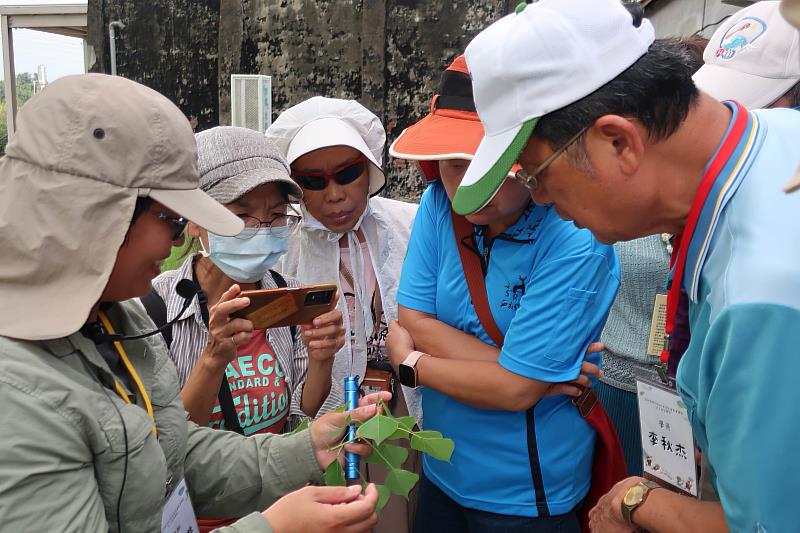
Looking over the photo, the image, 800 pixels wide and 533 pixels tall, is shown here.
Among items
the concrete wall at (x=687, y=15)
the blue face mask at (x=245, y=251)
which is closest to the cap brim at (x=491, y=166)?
the blue face mask at (x=245, y=251)

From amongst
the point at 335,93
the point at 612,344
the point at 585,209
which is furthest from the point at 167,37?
the point at 585,209

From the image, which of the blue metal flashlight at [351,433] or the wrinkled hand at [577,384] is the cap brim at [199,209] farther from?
the wrinkled hand at [577,384]

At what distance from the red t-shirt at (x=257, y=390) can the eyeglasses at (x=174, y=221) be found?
0.93 metres

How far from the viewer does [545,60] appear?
1.27 metres

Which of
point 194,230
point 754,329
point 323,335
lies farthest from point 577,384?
point 194,230

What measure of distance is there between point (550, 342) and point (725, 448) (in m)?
0.85

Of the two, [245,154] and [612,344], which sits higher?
[245,154]

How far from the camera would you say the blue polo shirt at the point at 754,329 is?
1.00 metres

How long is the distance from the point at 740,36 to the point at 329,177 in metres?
1.74

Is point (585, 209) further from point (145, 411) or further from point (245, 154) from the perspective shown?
point (245, 154)

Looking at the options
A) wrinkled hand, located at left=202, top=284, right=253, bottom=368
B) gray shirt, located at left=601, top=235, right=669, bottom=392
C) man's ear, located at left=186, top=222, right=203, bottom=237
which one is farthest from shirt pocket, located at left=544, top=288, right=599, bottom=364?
man's ear, located at left=186, top=222, right=203, bottom=237

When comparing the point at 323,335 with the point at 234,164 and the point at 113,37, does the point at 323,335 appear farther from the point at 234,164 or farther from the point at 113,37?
the point at 113,37

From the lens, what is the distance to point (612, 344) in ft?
9.09

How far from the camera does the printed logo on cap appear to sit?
214 cm
